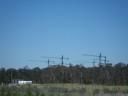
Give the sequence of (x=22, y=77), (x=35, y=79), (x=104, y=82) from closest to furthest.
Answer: (x=104, y=82) < (x=35, y=79) < (x=22, y=77)

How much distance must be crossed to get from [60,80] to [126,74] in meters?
25.0

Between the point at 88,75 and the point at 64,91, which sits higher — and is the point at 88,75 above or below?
above

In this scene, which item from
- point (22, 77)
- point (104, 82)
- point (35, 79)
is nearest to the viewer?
point (104, 82)

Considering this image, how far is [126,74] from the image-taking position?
109 meters

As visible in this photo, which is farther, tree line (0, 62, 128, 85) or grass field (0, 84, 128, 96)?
tree line (0, 62, 128, 85)

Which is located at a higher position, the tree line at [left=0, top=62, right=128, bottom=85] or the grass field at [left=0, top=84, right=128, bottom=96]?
the tree line at [left=0, top=62, right=128, bottom=85]

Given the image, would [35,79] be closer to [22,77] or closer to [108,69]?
[22,77]

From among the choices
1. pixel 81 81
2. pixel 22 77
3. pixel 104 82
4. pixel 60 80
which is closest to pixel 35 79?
pixel 22 77

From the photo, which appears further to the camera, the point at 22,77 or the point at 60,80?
the point at 22,77

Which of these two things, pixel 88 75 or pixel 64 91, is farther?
pixel 88 75

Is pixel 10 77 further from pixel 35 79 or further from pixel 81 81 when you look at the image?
pixel 81 81

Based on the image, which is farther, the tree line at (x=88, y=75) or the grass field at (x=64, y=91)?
the tree line at (x=88, y=75)

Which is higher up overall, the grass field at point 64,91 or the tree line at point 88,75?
the tree line at point 88,75

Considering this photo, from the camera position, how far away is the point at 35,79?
456 feet
